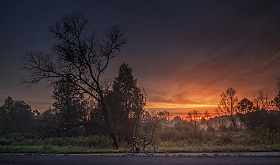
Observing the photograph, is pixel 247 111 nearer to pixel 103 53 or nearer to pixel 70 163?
pixel 103 53

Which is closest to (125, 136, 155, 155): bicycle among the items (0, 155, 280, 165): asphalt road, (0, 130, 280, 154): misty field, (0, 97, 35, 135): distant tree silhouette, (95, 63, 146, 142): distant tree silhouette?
(0, 130, 280, 154): misty field

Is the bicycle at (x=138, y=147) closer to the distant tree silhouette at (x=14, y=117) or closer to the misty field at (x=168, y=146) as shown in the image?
the misty field at (x=168, y=146)

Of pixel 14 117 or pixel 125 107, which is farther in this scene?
pixel 14 117

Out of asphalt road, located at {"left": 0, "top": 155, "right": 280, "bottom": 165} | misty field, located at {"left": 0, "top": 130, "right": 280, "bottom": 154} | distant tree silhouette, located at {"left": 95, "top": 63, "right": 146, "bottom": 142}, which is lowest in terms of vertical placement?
misty field, located at {"left": 0, "top": 130, "right": 280, "bottom": 154}

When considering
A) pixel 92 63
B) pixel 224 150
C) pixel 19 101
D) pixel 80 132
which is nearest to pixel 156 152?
pixel 224 150

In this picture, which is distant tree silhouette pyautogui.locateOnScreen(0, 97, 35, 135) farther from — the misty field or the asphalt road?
the asphalt road

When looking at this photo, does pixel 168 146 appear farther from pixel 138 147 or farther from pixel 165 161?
pixel 165 161

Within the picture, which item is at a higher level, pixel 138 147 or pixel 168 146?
pixel 138 147

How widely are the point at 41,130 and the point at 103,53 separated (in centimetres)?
1003

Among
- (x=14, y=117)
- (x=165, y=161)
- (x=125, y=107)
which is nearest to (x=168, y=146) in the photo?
(x=125, y=107)

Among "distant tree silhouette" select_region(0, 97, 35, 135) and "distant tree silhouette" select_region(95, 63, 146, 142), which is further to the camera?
"distant tree silhouette" select_region(0, 97, 35, 135)

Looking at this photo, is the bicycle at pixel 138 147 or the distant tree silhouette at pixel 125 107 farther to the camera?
the distant tree silhouette at pixel 125 107

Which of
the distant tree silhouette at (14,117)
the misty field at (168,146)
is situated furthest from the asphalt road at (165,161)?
the distant tree silhouette at (14,117)

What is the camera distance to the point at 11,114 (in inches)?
2778
